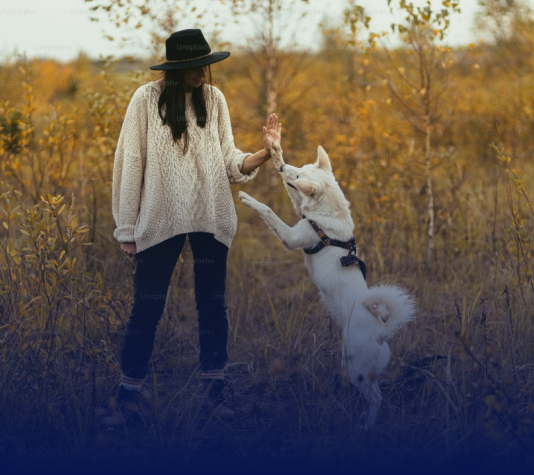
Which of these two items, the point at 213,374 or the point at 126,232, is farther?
the point at 213,374

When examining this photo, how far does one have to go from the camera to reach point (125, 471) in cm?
288

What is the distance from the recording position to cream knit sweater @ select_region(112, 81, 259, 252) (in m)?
3.16

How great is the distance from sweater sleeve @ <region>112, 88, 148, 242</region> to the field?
356 millimetres

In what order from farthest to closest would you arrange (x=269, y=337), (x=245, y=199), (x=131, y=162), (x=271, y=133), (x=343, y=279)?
(x=269, y=337), (x=245, y=199), (x=343, y=279), (x=271, y=133), (x=131, y=162)

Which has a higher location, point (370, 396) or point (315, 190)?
point (315, 190)

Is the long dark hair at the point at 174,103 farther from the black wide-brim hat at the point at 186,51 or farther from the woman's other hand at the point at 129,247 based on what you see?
the woman's other hand at the point at 129,247

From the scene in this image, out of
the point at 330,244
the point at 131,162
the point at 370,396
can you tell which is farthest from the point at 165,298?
the point at 370,396

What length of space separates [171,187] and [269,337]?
1.52m

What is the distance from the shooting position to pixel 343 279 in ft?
11.5

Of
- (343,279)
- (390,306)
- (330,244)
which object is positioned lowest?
(390,306)

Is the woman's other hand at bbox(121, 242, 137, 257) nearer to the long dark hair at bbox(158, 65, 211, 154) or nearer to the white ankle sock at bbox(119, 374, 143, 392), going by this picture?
the long dark hair at bbox(158, 65, 211, 154)

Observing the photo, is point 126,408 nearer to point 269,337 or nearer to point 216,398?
point 216,398

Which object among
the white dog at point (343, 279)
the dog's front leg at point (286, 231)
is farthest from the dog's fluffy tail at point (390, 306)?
the dog's front leg at point (286, 231)

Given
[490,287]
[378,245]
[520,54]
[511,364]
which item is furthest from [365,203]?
[520,54]
